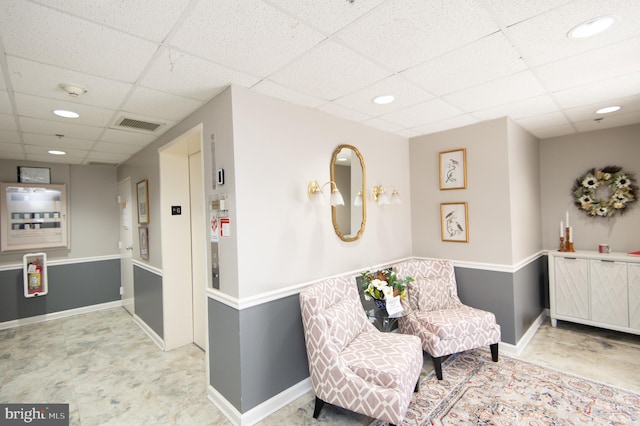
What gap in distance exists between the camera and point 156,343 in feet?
12.1

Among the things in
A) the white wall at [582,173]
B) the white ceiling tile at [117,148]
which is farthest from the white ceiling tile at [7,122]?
the white wall at [582,173]

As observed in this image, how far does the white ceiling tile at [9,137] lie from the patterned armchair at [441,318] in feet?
14.2

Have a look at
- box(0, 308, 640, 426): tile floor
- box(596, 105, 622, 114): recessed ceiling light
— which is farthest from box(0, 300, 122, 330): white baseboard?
box(596, 105, 622, 114): recessed ceiling light

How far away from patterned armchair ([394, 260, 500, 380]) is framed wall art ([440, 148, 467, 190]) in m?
0.91

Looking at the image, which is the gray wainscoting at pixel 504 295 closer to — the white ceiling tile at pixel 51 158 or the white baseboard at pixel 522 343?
the white baseboard at pixel 522 343

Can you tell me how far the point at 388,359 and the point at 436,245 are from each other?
6.55 ft

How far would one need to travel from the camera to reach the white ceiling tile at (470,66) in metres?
1.82

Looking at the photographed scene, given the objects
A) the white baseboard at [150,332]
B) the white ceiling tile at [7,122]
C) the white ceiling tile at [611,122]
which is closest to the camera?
the white ceiling tile at [7,122]

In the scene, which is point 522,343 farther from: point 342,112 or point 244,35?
point 244,35

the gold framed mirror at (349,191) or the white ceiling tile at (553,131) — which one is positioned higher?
the white ceiling tile at (553,131)

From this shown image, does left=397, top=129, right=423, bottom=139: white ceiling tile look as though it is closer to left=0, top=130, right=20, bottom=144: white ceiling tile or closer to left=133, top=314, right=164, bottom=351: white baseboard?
left=133, top=314, right=164, bottom=351: white baseboard

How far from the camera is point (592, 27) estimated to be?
1.63m

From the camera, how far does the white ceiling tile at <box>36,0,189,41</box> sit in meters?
1.33

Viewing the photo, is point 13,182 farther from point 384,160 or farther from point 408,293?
point 408,293
